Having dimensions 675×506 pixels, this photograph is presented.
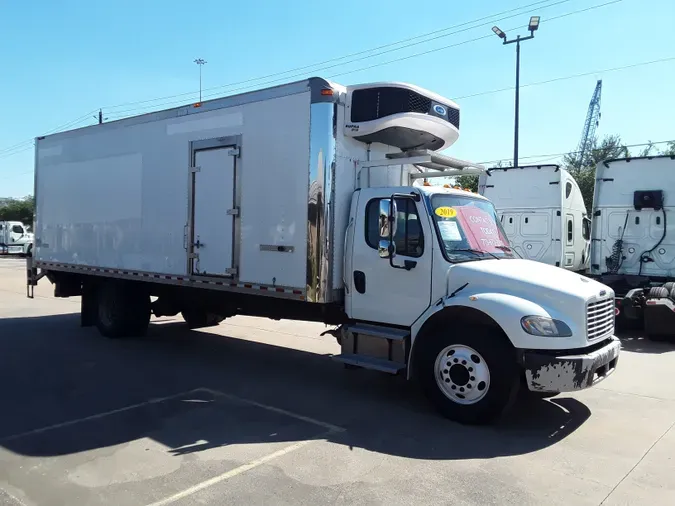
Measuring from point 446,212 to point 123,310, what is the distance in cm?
627

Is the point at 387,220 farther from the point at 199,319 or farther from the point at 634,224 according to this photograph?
the point at 634,224

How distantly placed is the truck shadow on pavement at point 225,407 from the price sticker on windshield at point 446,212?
210cm

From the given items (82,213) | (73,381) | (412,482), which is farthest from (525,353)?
(82,213)

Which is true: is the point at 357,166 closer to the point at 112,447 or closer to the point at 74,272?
the point at 112,447

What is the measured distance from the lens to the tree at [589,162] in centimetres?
3225

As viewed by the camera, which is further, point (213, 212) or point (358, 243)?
point (213, 212)

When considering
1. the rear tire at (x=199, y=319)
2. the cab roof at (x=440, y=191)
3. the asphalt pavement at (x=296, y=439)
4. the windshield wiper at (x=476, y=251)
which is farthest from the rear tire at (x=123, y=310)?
the windshield wiper at (x=476, y=251)

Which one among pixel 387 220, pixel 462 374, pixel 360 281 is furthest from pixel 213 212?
pixel 462 374

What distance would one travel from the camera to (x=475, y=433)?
5.39 m

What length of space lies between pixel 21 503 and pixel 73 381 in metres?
3.41

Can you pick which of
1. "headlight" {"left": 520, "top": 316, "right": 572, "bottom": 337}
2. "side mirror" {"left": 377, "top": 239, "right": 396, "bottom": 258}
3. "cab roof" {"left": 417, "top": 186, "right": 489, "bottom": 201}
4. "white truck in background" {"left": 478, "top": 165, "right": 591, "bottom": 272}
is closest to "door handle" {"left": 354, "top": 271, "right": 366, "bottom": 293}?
"side mirror" {"left": 377, "top": 239, "right": 396, "bottom": 258}

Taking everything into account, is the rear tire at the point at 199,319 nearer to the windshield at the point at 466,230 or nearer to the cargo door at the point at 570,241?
the windshield at the point at 466,230

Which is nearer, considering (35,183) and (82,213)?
(82,213)

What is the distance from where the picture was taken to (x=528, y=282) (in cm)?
554
